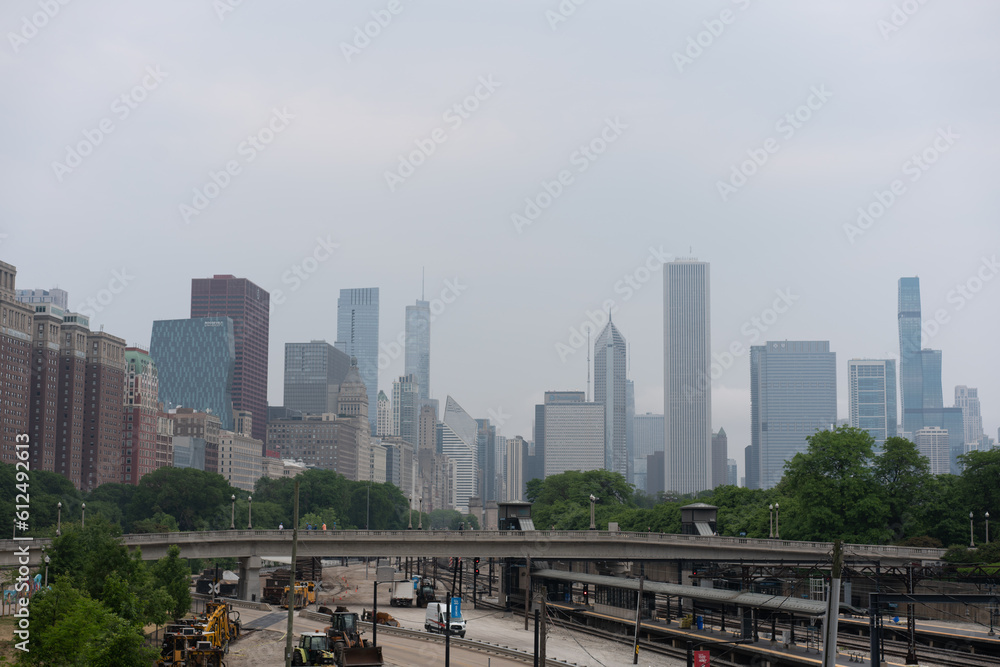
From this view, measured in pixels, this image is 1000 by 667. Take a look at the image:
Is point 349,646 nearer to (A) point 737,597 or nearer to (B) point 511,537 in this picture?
(A) point 737,597

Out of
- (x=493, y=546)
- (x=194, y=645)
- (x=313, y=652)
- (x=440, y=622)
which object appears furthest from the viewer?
(x=493, y=546)

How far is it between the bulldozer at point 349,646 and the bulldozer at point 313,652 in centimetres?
86

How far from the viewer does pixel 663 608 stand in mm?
101875

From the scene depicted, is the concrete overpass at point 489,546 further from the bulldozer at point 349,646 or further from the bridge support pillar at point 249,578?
the bulldozer at point 349,646

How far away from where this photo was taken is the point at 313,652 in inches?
2170

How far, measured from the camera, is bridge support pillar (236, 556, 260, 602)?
9981 centimetres

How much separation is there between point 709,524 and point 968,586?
3121 centimetres

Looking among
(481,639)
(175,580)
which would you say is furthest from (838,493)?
(175,580)

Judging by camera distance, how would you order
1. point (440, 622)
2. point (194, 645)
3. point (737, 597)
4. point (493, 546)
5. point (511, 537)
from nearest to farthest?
1. point (194, 645)
2. point (737, 597)
3. point (440, 622)
4. point (493, 546)
5. point (511, 537)

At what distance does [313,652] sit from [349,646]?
603 centimetres

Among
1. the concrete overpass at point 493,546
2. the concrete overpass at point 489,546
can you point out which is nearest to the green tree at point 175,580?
the concrete overpass at point 493,546

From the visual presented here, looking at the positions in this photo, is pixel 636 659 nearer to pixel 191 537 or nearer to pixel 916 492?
pixel 191 537

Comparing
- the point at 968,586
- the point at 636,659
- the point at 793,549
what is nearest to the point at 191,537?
the point at 636,659

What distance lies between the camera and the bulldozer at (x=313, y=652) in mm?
54344
